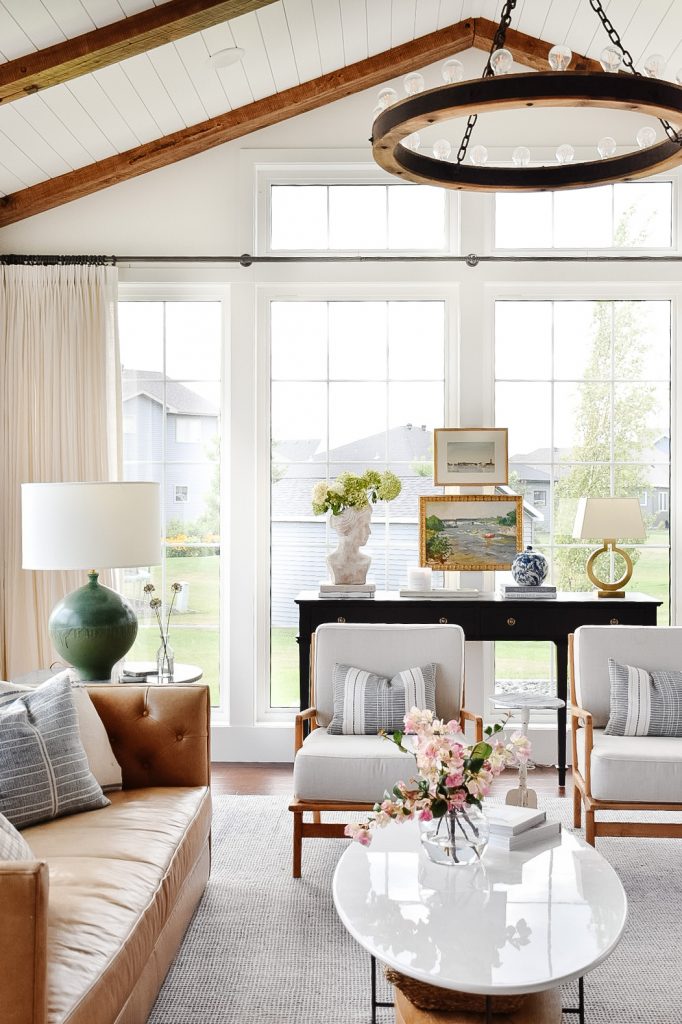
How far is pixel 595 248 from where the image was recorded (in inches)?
190

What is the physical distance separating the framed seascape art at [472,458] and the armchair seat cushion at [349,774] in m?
1.91

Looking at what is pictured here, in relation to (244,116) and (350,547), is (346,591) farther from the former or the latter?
(244,116)

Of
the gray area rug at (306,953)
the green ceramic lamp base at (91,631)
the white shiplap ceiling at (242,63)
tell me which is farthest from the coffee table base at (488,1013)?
the white shiplap ceiling at (242,63)

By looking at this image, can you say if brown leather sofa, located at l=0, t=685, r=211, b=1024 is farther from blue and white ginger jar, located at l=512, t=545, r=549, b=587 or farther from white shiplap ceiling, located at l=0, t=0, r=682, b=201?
white shiplap ceiling, located at l=0, t=0, r=682, b=201

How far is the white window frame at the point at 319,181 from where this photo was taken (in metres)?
4.83

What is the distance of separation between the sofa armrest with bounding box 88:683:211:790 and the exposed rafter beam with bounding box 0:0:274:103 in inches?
93.1

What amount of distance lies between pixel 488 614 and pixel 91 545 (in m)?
1.97

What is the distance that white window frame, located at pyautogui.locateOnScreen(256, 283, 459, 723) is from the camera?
484 cm

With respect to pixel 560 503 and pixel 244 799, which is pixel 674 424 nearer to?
pixel 560 503

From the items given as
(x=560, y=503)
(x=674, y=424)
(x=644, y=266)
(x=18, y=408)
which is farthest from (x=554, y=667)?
(x=18, y=408)

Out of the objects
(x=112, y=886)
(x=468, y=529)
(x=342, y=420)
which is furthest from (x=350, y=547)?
(x=112, y=886)

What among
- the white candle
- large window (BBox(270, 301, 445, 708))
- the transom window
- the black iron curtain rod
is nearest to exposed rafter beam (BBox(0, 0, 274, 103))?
the black iron curtain rod

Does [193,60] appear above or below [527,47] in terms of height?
below

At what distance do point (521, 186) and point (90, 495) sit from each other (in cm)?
187
